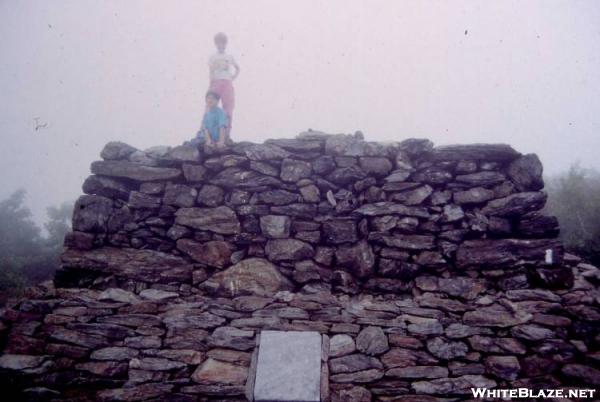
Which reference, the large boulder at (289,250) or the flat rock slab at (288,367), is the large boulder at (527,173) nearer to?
the large boulder at (289,250)

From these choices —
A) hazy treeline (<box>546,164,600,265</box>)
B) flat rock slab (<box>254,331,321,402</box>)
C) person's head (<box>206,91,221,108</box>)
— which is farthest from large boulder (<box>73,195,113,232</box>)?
hazy treeline (<box>546,164,600,265</box>)

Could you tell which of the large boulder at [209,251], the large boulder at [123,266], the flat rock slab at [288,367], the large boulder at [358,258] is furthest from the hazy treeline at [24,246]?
the large boulder at [358,258]

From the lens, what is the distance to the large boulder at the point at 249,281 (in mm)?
5125

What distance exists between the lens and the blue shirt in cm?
600

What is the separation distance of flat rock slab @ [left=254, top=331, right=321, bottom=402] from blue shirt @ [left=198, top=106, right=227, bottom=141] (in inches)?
132

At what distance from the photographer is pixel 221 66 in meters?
6.76

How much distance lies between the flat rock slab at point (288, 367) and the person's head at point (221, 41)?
5317 mm

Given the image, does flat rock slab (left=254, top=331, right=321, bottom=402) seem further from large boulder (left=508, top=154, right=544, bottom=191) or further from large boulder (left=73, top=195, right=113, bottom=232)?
large boulder (left=508, top=154, right=544, bottom=191)

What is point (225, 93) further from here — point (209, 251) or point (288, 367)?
point (288, 367)

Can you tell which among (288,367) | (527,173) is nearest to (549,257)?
(527,173)

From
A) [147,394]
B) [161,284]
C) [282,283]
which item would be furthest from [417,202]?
[147,394]

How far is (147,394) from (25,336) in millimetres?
1849

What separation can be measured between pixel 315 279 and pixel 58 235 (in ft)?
47.6

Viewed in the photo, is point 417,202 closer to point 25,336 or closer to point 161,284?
point 161,284
